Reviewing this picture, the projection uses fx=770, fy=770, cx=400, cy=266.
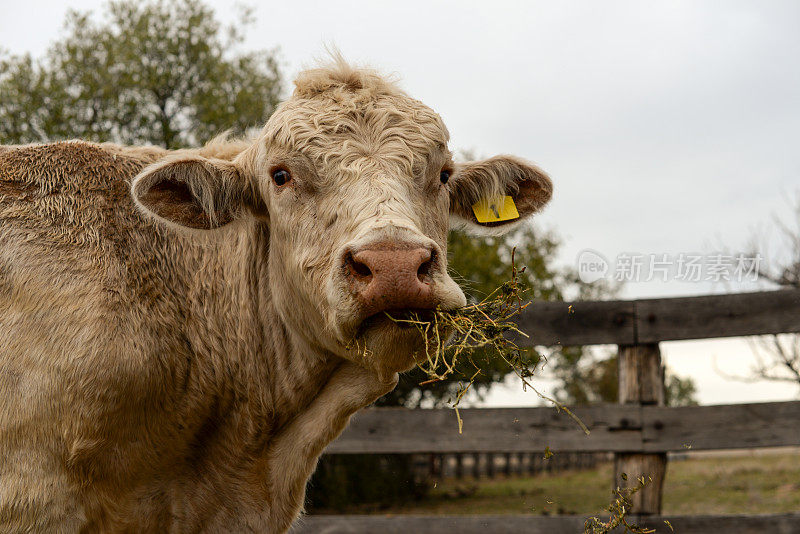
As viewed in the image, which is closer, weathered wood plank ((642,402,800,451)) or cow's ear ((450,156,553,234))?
cow's ear ((450,156,553,234))

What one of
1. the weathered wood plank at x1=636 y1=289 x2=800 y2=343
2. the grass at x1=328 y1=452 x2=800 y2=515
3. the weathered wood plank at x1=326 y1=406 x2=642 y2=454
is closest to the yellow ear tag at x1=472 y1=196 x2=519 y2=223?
the weathered wood plank at x1=326 y1=406 x2=642 y2=454

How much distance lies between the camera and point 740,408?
6199 mm

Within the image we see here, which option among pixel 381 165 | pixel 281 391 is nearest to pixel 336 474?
pixel 281 391

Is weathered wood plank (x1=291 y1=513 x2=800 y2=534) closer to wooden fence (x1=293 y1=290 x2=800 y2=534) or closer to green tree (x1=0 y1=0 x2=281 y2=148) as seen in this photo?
wooden fence (x1=293 y1=290 x2=800 y2=534)

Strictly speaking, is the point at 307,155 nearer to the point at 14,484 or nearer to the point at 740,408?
the point at 14,484

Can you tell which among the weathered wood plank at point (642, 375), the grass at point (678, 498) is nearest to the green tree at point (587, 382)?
the grass at point (678, 498)

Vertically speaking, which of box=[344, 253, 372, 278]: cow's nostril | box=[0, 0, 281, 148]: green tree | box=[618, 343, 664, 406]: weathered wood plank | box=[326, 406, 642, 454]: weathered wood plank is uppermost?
box=[0, 0, 281, 148]: green tree

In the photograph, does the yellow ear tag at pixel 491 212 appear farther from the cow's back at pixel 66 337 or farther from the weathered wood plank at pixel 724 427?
the weathered wood plank at pixel 724 427

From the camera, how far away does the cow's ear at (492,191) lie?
3.92 m

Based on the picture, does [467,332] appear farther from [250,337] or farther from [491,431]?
[491,431]

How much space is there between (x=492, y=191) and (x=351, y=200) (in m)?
1.17

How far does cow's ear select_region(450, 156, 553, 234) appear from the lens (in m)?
3.92

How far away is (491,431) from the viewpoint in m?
6.53

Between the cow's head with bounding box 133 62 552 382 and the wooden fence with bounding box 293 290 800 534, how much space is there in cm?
281
